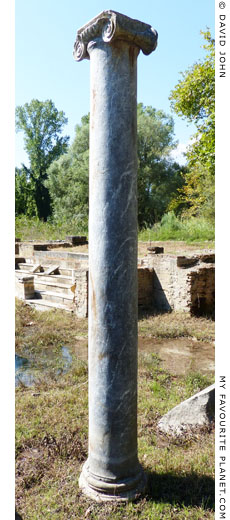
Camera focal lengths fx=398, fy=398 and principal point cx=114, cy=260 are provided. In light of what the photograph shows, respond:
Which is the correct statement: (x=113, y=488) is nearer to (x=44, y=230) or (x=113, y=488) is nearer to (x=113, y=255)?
(x=113, y=255)

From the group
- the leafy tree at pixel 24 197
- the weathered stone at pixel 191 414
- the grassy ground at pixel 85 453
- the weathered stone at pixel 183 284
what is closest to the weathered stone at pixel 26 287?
the weathered stone at pixel 183 284

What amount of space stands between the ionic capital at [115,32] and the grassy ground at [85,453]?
9.53 ft

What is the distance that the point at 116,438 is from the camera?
2.56 m

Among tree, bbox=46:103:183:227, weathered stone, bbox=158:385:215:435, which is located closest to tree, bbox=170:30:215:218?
weathered stone, bbox=158:385:215:435

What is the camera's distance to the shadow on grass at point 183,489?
258 centimetres

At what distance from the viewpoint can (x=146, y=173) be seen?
84.7 feet

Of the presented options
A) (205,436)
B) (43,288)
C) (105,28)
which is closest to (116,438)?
(205,436)

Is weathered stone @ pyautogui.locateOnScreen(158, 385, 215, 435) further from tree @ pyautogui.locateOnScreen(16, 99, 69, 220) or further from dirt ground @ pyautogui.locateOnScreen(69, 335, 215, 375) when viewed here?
tree @ pyautogui.locateOnScreen(16, 99, 69, 220)

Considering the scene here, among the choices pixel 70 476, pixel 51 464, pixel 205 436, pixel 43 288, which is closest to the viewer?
pixel 70 476

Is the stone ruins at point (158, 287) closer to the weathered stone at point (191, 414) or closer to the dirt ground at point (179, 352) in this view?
the dirt ground at point (179, 352)

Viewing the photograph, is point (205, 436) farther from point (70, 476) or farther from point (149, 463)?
point (70, 476)

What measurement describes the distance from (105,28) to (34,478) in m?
3.10

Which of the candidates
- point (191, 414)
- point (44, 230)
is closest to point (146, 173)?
point (44, 230)

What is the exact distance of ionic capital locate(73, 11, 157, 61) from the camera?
2387mm
